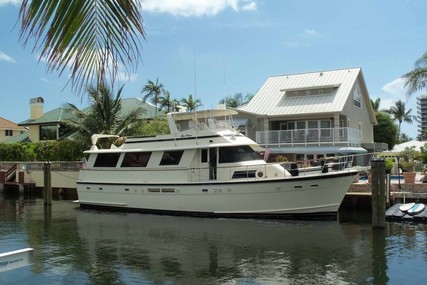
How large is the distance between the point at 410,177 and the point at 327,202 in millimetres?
5815

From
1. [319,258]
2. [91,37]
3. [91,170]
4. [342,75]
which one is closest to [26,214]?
[91,170]

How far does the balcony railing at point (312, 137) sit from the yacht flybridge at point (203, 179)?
10.0 metres

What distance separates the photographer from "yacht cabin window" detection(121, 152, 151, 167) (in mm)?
20953

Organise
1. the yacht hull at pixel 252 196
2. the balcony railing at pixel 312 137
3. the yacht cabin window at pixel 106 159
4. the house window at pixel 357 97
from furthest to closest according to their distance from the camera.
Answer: the house window at pixel 357 97
the balcony railing at pixel 312 137
the yacht cabin window at pixel 106 159
the yacht hull at pixel 252 196

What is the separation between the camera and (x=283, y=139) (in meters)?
30.6

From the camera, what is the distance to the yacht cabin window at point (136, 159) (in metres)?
21.0

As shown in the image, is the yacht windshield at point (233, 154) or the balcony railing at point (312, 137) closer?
the yacht windshield at point (233, 154)

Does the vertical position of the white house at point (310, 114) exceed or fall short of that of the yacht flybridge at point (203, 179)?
it exceeds it

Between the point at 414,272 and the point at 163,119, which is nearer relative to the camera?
the point at 414,272

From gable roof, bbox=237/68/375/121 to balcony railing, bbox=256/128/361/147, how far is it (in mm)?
1541

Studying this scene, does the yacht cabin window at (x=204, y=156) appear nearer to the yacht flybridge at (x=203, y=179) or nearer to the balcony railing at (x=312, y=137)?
the yacht flybridge at (x=203, y=179)

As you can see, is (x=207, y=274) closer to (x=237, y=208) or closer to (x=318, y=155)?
(x=237, y=208)

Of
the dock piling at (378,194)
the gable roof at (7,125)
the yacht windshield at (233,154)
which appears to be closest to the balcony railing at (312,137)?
the yacht windshield at (233,154)

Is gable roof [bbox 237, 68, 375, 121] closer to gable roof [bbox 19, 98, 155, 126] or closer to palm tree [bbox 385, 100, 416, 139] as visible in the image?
gable roof [bbox 19, 98, 155, 126]
